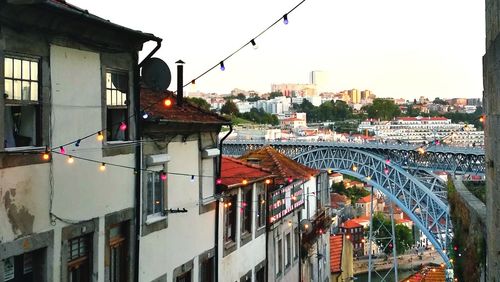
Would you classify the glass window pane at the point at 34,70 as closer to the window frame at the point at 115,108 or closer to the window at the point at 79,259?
the window frame at the point at 115,108

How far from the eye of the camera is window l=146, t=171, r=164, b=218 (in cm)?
796

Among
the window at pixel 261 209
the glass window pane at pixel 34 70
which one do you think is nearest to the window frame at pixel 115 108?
the glass window pane at pixel 34 70

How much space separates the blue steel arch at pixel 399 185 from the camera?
41.5m

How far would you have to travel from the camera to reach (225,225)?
427 inches

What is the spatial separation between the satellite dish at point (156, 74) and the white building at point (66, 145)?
0.25 meters

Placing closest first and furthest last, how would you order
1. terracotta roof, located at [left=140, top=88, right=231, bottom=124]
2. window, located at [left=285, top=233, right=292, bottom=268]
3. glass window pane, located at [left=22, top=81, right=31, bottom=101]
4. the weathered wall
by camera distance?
1. the weathered wall
2. glass window pane, located at [left=22, top=81, right=31, bottom=101]
3. terracotta roof, located at [left=140, top=88, right=231, bottom=124]
4. window, located at [left=285, top=233, right=292, bottom=268]

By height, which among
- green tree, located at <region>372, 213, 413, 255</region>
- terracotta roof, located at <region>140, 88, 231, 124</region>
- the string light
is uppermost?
terracotta roof, located at <region>140, 88, 231, 124</region>

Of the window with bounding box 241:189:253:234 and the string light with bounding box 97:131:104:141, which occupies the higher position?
the string light with bounding box 97:131:104:141

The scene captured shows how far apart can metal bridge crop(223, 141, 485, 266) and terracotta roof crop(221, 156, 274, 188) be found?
2503cm

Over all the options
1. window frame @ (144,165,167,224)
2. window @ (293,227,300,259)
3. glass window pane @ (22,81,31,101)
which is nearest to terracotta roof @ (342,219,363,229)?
window @ (293,227,300,259)

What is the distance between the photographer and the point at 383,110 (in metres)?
124

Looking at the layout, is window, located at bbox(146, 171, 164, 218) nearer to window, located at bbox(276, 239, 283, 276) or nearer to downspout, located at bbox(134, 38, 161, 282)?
downspout, located at bbox(134, 38, 161, 282)

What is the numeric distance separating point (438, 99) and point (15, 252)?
18885 cm

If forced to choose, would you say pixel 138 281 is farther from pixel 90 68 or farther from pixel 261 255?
pixel 261 255
